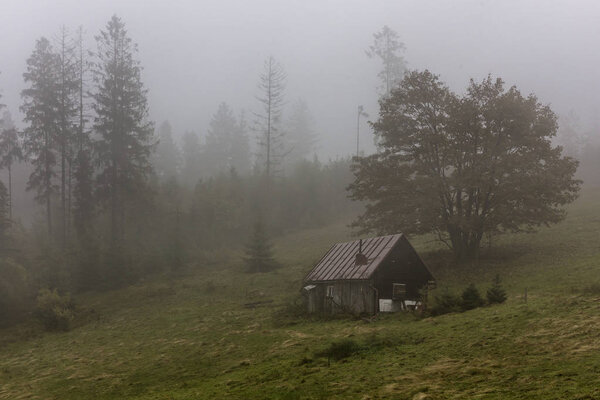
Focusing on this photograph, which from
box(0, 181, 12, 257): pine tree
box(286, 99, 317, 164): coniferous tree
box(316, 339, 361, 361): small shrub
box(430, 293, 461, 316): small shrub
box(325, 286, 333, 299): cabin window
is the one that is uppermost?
box(286, 99, 317, 164): coniferous tree

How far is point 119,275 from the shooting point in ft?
160

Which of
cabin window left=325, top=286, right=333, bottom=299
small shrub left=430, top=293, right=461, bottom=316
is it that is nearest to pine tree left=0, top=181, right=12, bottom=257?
cabin window left=325, top=286, right=333, bottom=299

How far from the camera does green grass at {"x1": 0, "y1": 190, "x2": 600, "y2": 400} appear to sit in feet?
50.8

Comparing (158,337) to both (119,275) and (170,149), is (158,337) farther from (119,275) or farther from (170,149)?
(170,149)

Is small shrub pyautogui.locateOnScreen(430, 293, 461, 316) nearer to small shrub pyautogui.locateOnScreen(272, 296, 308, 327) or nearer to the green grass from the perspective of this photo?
the green grass

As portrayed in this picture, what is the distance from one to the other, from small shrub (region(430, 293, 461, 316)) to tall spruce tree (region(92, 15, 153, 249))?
116ft

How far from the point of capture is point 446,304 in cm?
2728

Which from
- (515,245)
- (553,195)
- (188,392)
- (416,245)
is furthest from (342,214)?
(188,392)

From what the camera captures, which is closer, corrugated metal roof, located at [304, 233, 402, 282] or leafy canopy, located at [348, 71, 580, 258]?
corrugated metal roof, located at [304, 233, 402, 282]

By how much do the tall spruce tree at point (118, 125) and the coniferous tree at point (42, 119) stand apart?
4143 millimetres

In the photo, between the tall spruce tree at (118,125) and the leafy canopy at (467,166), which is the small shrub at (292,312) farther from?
the tall spruce tree at (118,125)

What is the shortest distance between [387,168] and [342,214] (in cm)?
3564

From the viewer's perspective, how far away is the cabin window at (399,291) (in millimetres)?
30266

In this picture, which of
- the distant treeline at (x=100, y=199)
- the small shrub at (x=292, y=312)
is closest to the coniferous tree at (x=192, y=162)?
the distant treeline at (x=100, y=199)
